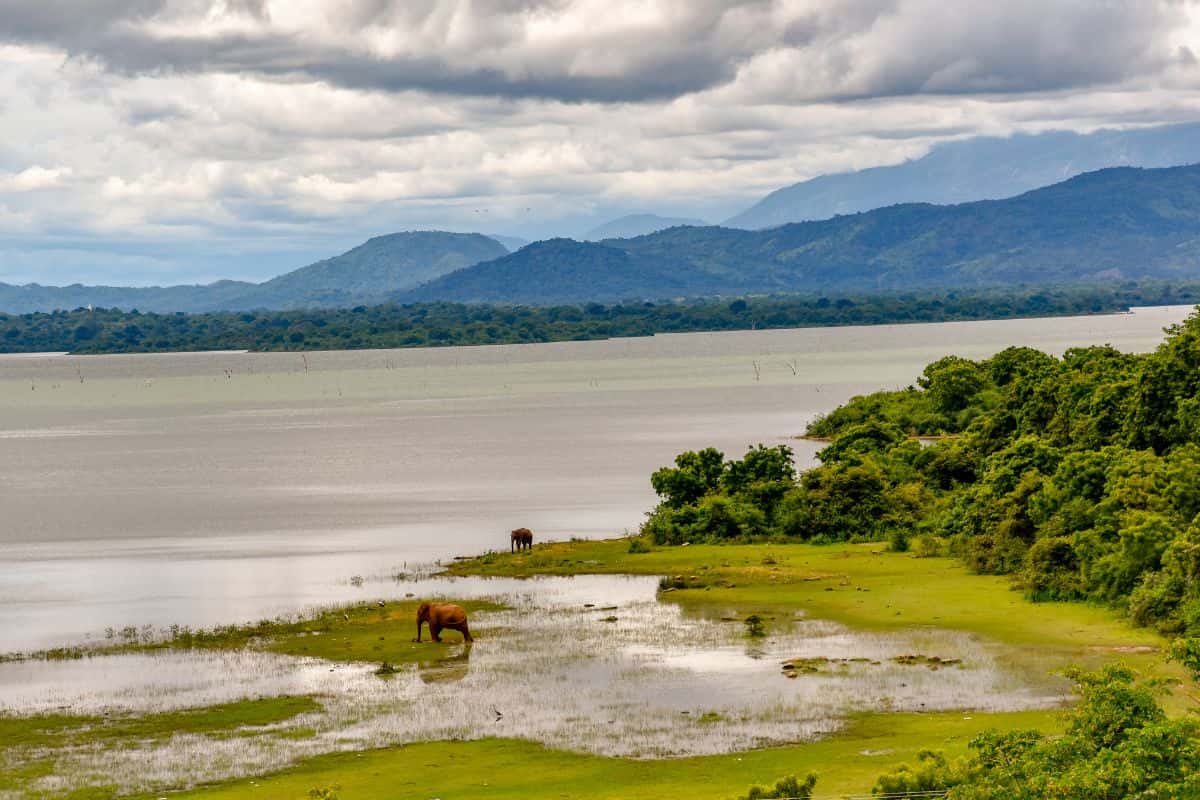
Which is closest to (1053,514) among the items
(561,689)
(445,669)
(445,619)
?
(561,689)

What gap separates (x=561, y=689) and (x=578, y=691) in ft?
1.98

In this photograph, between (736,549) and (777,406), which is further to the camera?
(777,406)

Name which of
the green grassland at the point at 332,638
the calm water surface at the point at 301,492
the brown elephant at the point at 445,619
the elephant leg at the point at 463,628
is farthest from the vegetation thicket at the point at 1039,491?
the brown elephant at the point at 445,619

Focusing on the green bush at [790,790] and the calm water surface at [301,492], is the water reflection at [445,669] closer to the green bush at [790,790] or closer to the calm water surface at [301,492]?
the calm water surface at [301,492]

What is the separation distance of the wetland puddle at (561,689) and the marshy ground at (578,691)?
0.41 feet

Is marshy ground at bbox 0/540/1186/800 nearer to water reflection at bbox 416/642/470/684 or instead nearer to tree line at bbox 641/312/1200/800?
water reflection at bbox 416/642/470/684

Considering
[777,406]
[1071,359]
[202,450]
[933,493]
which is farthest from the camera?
[777,406]

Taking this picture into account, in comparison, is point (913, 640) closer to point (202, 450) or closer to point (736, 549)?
point (736, 549)

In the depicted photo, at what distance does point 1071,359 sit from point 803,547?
1404 inches

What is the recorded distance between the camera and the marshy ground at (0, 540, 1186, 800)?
3631 centimetres

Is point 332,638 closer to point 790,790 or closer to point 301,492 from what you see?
point 790,790

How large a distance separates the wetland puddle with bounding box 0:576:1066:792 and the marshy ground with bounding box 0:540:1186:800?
0.12 m

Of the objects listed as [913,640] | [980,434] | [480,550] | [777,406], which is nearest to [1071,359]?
[980,434]

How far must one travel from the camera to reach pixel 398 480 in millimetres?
115625
